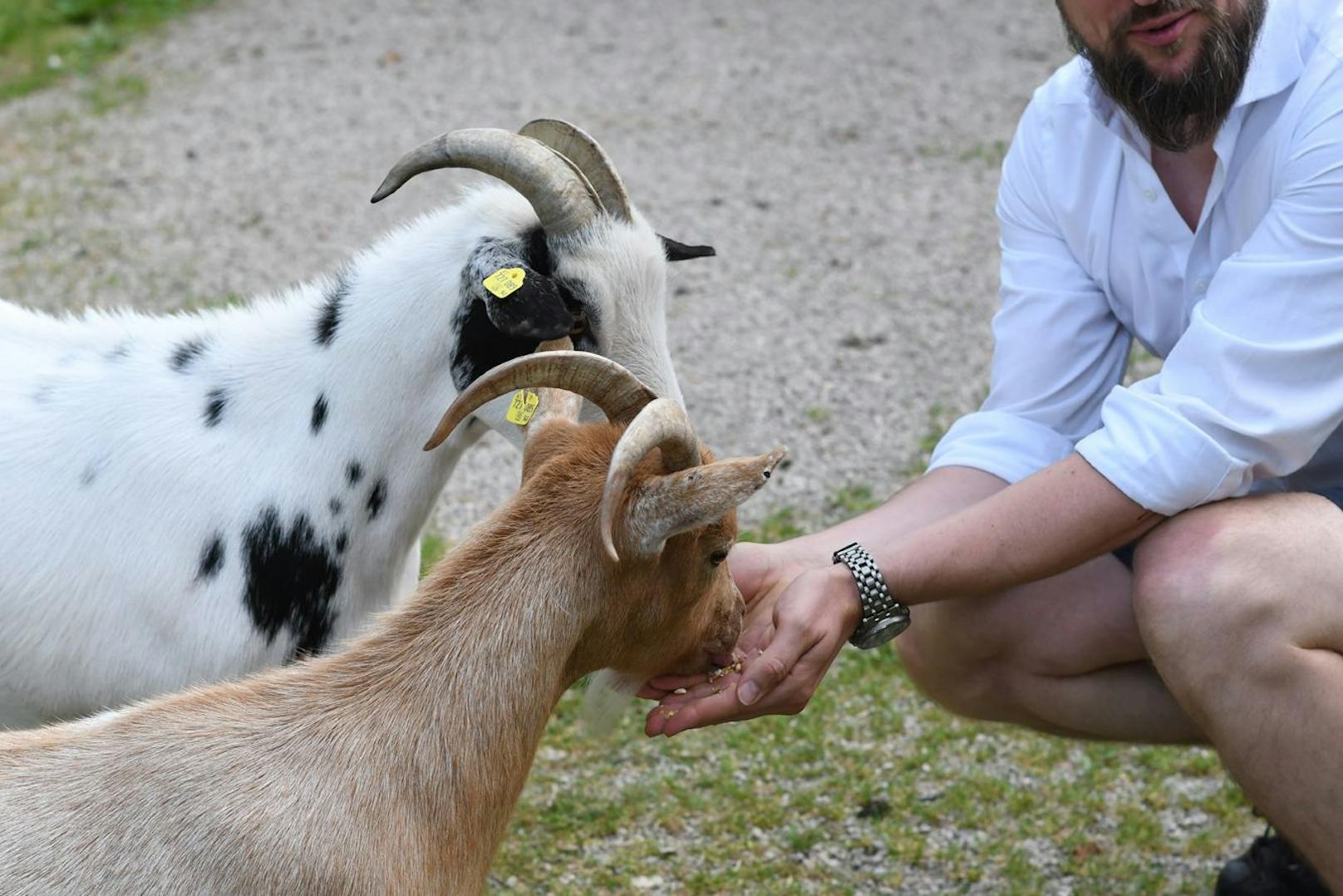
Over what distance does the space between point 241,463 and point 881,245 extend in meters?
4.89

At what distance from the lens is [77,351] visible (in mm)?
3879

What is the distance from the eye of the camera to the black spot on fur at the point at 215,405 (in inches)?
146

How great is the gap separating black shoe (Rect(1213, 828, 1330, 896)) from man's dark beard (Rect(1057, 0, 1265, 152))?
173 cm

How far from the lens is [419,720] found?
2936 millimetres

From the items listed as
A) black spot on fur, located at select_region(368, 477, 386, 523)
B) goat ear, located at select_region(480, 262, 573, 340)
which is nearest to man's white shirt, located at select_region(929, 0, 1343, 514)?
goat ear, located at select_region(480, 262, 573, 340)

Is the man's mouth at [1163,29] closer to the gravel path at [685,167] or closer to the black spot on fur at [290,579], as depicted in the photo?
the black spot on fur at [290,579]

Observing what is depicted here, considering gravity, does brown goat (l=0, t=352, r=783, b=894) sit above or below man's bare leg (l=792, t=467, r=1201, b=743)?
above

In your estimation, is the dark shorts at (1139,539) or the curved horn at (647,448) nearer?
the curved horn at (647,448)

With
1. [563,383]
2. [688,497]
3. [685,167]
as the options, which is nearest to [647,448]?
[688,497]

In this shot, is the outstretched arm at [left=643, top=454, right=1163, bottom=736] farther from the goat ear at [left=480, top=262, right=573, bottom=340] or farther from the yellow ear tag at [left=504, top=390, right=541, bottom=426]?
the goat ear at [left=480, top=262, right=573, bottom=340]

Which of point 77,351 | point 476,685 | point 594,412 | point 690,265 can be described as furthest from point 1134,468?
point 690,265

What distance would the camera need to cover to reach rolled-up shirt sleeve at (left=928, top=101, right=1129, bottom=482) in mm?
3973

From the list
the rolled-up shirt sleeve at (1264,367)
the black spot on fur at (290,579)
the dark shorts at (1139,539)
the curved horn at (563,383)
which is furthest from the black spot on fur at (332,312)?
the dark shorts at (1139,539)

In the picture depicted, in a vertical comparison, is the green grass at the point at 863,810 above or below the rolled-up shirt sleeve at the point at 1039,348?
below
